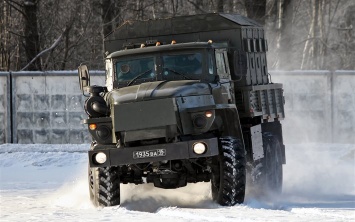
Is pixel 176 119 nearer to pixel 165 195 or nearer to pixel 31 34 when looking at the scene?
pixel 165 195

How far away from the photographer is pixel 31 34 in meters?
36.9

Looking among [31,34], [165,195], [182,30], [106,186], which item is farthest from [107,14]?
[106,186]

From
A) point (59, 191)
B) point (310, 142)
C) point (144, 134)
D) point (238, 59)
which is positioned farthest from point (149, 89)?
point (310, 142)

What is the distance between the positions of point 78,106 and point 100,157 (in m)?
13.8

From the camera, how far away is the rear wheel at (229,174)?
15234mm

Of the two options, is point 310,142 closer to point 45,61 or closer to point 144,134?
point 45,61

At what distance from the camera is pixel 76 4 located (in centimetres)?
3997

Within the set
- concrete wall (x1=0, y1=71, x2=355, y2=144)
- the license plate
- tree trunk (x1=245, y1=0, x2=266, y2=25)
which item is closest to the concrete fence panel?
concrete wall (x1=0, y1=71, x2=355, y2=144)

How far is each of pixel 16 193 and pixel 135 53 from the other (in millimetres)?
A: 3613

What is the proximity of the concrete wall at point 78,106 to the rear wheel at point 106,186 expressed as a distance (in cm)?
1312

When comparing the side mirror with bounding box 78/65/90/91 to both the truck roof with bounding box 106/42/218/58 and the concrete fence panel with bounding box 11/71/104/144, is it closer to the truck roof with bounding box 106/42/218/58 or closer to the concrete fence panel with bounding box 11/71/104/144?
the truck roof with bounding box 106/42/218/58

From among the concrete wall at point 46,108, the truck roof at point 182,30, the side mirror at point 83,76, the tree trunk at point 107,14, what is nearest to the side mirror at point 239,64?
the truck roof at point 182,30

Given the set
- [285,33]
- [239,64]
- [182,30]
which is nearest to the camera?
[239,64]

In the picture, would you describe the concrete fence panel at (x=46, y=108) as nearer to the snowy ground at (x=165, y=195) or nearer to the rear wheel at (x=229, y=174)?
the snowy ground at (x=165, y=195)
